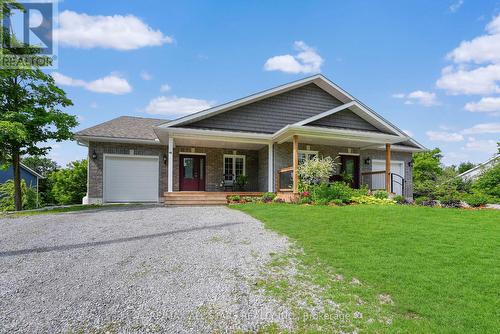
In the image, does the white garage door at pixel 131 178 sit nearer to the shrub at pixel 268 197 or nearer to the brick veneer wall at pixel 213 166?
the brick veneer wall at pixel 213 166

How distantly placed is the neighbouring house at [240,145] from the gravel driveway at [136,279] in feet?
19.2

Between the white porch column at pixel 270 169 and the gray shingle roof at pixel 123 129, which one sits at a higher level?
the gray shingle roof at pixel 123 129

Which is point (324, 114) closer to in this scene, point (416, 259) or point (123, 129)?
point (416, 259)

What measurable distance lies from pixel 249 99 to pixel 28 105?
339 inches

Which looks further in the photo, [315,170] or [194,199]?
[194,199]

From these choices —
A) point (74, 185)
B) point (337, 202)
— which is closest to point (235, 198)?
point (337, 202)

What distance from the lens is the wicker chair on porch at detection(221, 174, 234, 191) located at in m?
14.0

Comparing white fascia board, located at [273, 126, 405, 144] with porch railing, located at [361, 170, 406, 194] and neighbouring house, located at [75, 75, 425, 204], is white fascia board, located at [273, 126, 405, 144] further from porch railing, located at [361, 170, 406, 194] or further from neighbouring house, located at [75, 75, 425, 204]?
porch railing, located at [361, 170, 406, 194]

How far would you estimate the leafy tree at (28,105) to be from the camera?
1036 centimetres

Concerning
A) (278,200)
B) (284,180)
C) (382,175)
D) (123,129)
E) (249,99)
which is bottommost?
(278,200)

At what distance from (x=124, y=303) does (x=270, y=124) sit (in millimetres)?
10824

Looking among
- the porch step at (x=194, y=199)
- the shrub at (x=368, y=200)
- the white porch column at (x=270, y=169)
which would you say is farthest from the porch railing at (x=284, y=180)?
the shrub at (x=368, y=200)

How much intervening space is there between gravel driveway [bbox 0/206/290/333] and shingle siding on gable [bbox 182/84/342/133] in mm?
6909

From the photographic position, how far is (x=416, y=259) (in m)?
4.44
